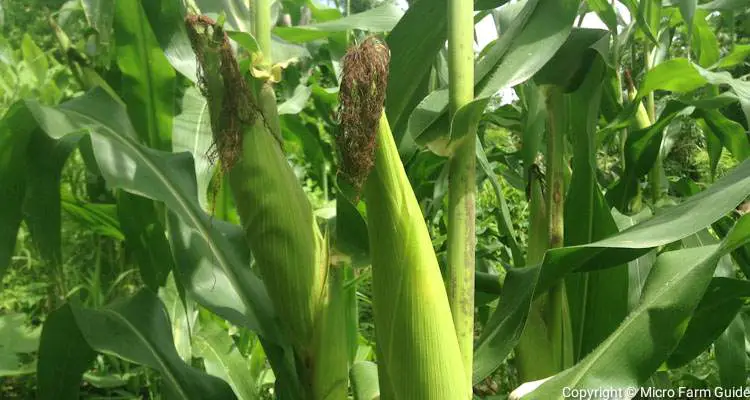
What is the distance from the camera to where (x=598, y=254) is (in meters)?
1.00

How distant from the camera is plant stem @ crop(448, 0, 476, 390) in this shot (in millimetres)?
897

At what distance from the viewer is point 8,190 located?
1071 mm

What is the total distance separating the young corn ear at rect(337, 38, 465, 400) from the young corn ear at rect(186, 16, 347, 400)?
0.12 meters

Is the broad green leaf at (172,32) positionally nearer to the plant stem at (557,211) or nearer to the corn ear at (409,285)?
the corn ear at (409,285)

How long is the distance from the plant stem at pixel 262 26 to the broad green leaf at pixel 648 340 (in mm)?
623

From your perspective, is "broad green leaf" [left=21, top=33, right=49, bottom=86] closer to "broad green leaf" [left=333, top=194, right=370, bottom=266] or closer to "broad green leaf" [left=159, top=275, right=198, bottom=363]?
"broad green leaf" [left=159, top=275, right=198, bottom=363]

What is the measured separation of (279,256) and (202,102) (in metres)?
0.55

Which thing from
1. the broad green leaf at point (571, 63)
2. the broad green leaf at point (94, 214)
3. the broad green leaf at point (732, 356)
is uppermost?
the broad green leaf at point (571, 63)

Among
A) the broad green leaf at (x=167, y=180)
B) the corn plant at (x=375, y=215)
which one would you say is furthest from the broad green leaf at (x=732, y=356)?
the broad green leaf at (x=167, y=180)

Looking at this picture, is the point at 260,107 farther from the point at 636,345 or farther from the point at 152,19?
the point at 636,345

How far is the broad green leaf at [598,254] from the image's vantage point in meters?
0.88

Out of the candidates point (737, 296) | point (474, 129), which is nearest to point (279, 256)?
point (474, 129)

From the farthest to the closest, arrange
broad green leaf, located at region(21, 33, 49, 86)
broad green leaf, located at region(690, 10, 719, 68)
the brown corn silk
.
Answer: broad green leaf, located at region(21, 33, 49, 86)
broad green leaf, located at region(690, 10, 719, 68)
the brown corn silk

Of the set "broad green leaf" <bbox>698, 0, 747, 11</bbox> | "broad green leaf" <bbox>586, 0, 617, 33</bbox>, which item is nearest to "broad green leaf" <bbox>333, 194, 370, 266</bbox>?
"broad green leaf" <bbox>586, 0, 617, 33</bbox>
